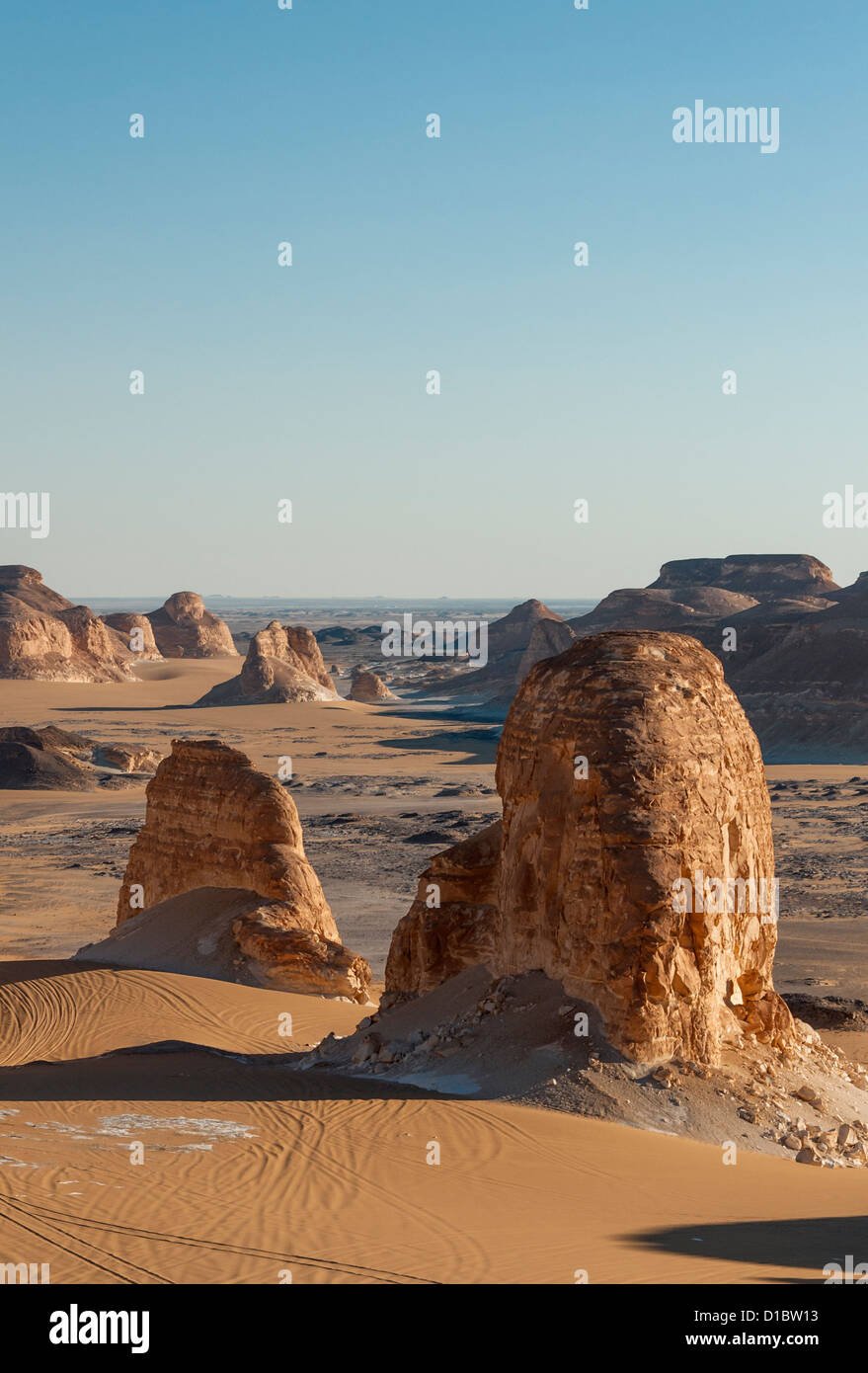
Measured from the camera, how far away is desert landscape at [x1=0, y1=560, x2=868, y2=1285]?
9453 millimetres

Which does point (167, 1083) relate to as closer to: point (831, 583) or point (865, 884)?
point (865, 884)

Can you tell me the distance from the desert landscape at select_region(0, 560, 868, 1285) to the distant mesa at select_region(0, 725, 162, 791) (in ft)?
95.4

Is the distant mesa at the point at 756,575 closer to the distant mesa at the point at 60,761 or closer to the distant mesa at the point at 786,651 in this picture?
the distant mesa at the point at 786,651

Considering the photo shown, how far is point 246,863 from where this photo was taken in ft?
74.9

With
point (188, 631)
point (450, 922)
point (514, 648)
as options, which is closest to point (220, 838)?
point (450, 922)

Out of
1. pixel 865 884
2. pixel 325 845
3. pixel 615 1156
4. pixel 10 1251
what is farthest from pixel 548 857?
pixel 325 845

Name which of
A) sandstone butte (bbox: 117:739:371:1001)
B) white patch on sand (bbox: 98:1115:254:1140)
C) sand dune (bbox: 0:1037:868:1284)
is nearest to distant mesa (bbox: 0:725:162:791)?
sandstone butte (bbox: 117:739:371:1001)

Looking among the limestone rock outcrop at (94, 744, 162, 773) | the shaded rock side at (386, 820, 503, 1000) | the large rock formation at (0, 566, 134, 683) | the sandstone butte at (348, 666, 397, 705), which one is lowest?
the limestone rock outcrop at (94, 744, 162, 773)

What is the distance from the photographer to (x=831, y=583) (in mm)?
110312

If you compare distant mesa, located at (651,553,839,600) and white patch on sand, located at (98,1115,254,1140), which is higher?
distant mesa, located at (651,553,839,600)

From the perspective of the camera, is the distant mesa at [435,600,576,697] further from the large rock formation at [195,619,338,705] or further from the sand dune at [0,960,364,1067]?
the sand dune at [0,960,364,1067]

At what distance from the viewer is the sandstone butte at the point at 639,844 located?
13312mm

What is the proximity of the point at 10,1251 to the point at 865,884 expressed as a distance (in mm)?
28168

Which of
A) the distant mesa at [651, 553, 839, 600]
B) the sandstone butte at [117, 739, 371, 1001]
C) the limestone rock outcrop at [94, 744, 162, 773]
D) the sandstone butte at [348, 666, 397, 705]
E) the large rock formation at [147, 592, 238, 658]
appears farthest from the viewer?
the large rock formation at [147, 592, 238, 658]
